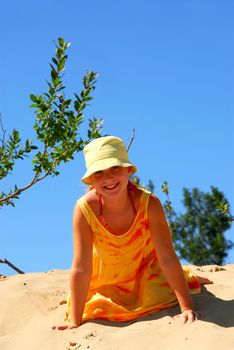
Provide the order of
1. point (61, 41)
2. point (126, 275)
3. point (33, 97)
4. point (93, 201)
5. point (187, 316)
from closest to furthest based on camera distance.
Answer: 1. point (187, 316)
2. point (93, 201)
3. point (126, 275)
4. point (61, 41)
5. point (33, 97)

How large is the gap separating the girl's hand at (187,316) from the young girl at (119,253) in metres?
0.09

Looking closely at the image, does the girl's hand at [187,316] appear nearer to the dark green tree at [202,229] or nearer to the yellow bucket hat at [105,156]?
the yellow bucket hat at [105,156]

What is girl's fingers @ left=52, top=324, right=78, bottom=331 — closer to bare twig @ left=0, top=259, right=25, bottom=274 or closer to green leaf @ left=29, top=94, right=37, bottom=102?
green leaf @ left=29, top=94, right=37, bottom=102

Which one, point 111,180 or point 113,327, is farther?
point 113,327

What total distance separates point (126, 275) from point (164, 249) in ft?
1.47

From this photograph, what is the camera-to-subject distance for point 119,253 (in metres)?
4.88

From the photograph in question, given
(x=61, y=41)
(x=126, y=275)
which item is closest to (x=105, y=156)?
(x=126, y=275)

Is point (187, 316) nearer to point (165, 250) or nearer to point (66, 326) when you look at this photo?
point (165, 250)

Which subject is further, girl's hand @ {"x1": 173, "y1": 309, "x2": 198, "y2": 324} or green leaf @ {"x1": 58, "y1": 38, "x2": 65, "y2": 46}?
green leaf @ {"x1": 58, "y1": 38, "x2": 65, "y2": 46}

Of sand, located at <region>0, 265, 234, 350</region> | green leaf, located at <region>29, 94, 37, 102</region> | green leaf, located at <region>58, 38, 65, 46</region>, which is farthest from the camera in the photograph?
green leaf, located at <region>29, 94, 37, 102</region>

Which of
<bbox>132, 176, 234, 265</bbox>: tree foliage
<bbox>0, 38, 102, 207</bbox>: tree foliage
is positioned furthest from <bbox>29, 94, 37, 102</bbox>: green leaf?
<bbox>132, 176, 234, 265</bbox>: tree foliage

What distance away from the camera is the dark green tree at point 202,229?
21875 millimetres

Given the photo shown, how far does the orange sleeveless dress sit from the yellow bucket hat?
0.37 m

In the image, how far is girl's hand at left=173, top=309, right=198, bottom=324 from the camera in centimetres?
434
